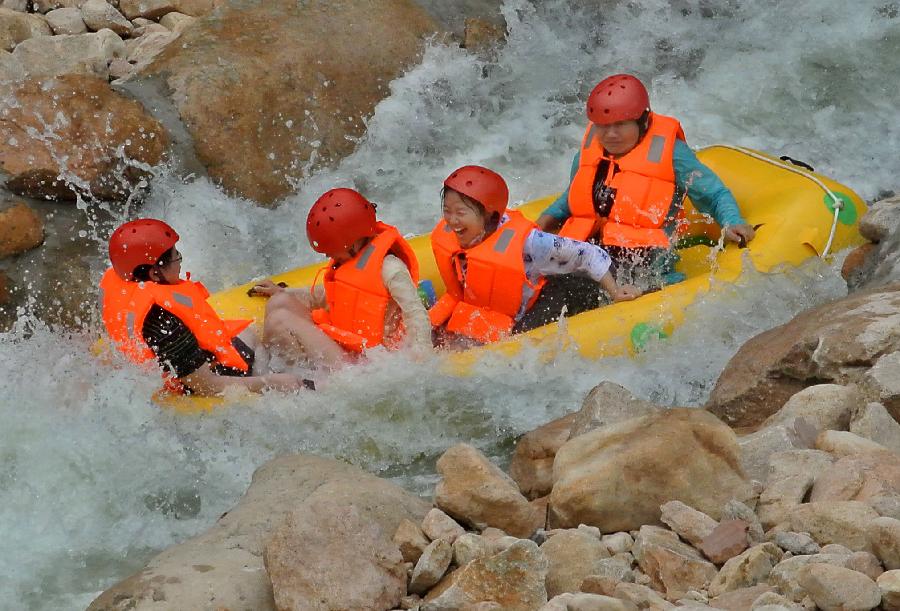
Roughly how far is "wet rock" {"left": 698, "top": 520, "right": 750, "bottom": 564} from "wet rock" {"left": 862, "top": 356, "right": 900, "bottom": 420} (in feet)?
2.91

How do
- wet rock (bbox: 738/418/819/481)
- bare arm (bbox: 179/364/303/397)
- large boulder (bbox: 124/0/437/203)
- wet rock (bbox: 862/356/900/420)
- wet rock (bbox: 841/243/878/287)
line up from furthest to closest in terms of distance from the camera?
large boulder (bbox: 124/0/437/203) < wet rock (bbox: 841/243/878/287) < bare arm (bbox: 179/364/303/397) < wet rock (bbox: 862/356/900/420) < wet rock (bbox: 738/418/819/481)

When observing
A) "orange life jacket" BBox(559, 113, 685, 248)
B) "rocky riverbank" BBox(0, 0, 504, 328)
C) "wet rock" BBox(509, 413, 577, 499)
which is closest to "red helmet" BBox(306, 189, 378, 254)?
"orange life jacket" BBox(559, 113, 685, 248)

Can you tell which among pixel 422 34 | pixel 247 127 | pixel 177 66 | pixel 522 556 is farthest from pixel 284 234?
pixel 522 556

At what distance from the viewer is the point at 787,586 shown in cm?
284

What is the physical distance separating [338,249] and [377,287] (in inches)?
9.8

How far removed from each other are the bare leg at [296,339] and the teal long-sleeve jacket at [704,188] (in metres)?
2.01

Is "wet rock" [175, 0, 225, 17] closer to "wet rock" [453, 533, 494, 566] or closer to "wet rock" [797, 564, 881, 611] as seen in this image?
"wet rock" [453, 533, 494, 566]

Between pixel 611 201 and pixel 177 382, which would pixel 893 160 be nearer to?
pixel 611 201

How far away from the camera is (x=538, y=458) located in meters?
4.47

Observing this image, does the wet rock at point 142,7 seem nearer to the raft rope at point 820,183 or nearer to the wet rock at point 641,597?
the raft rope at point 820,183

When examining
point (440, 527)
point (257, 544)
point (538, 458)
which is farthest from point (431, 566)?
point (538, 458)

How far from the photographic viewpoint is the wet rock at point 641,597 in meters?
2.87

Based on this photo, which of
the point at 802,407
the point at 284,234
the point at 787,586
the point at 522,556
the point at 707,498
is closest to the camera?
the point at 787,586

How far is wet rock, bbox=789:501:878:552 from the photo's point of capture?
3062 mm
